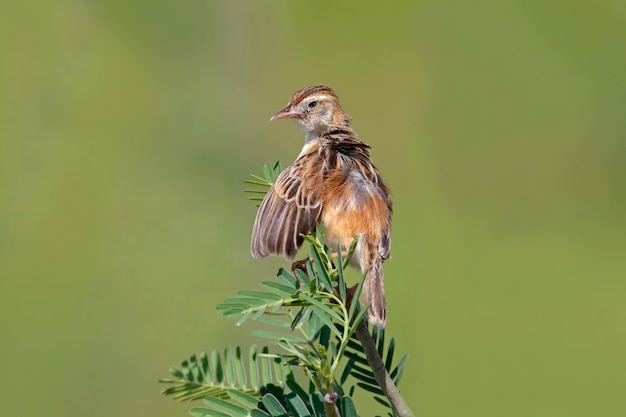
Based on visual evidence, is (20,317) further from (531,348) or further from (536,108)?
(536,108)

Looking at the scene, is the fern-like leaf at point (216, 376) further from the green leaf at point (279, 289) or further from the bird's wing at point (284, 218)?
the bird's wing at point (284, 218)

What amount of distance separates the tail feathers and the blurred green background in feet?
6.62

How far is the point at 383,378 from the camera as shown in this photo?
1046mm

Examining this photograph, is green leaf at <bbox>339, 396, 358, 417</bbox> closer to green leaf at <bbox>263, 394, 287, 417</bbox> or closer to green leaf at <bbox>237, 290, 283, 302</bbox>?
green leaf at <bbox>263, 394, 287, 417</bbox>

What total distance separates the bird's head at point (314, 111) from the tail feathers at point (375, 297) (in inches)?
36.4

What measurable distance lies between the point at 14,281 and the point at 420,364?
2477 millimetres

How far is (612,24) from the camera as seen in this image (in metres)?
6.03

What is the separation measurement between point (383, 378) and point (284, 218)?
2.16 ft

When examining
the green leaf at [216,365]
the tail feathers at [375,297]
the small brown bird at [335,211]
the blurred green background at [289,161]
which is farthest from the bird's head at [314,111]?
the blurred green background at [289,161]

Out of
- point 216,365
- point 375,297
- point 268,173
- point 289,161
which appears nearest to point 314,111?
point 268,173

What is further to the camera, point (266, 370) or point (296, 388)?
point (266, 370)

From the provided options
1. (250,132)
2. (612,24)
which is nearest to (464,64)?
(612,24)

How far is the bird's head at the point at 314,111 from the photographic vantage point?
2504 mm

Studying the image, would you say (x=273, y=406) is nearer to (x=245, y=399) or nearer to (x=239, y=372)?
(x=245, y=399)
